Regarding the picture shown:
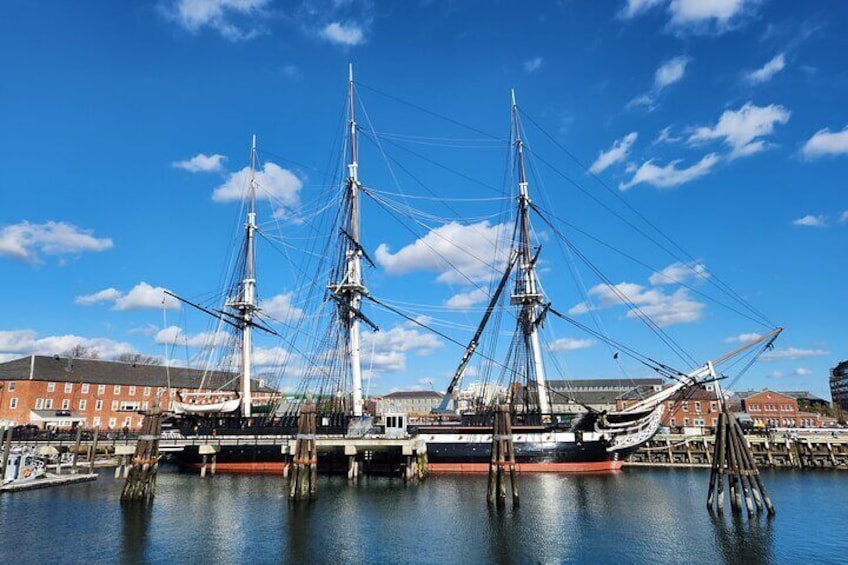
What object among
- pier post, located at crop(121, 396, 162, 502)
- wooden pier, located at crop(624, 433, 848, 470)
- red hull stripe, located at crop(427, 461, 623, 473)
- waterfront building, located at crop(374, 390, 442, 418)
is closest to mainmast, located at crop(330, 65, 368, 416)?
red hull stripe, located at crop(427, 461, 623, 473)

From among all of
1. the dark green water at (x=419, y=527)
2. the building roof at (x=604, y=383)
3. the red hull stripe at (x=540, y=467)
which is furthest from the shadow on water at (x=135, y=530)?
the building roof at (x=604, y=383)

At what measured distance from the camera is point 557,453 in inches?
1730

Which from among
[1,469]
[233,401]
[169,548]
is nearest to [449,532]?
[169,548]

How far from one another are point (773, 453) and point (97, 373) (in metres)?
79.6

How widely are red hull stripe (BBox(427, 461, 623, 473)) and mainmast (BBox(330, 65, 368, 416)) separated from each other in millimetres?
9726

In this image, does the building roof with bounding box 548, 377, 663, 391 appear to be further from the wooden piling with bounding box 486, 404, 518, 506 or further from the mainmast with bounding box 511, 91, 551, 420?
the wooden piling with bounding box 486, 404, 518, 506

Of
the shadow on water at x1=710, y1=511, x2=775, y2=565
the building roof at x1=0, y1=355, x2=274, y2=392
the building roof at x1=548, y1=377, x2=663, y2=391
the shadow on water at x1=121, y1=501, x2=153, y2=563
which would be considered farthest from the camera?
the building roof at x1=548, y1=377, x2=663, y2=391

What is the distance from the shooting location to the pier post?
103 ft

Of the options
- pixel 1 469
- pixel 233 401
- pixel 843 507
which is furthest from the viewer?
pixel 233 401

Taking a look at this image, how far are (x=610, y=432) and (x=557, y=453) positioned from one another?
4770 millimetres

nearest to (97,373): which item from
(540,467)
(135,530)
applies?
(135,530)

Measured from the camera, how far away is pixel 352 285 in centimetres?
4934

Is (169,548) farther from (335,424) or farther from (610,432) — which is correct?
(610,432)

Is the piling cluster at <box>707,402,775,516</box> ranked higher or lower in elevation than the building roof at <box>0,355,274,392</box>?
lower
